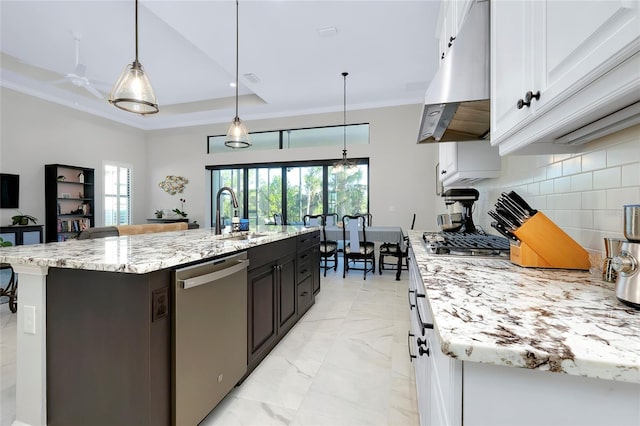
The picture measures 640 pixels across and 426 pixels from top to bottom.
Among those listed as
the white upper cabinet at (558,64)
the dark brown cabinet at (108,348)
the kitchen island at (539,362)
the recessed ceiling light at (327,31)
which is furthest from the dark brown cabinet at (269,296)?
the recessed ceiling light at (327,31)

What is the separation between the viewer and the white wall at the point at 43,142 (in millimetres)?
4913

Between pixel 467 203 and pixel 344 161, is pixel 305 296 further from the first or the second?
pixel 344 161

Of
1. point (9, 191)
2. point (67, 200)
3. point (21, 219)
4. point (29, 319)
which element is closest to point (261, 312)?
point (29, 319)

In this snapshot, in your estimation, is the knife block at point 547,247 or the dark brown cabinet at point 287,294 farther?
the dark brown cabinet at point 287,294

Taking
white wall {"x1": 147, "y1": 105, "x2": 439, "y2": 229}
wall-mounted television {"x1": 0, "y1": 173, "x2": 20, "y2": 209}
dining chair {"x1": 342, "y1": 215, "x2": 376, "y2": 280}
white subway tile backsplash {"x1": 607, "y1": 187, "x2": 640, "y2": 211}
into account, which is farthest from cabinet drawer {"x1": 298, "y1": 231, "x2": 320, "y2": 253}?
wall-mounted television {"x1": 0, "y1": 173, "x2": 20, "y2": 209}

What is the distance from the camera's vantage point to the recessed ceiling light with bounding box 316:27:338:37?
10.9 ft

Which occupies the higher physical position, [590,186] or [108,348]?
[590,186]

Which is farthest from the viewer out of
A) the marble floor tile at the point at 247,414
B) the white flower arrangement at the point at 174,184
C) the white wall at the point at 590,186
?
the white flower arrangement at the point at 174,184

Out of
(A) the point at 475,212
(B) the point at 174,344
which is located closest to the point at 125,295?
(B) the point at 174,344

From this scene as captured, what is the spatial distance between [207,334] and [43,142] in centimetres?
631

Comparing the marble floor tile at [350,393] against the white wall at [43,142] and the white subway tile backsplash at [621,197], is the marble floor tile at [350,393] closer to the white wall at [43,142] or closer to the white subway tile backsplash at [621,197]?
the white subway tile backsplash at [621,197]

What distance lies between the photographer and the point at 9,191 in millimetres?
4863

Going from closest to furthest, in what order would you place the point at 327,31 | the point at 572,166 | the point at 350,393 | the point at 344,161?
the point at 572,166 < the point at 350,393 < the point at 327,31 < the point at 344,161

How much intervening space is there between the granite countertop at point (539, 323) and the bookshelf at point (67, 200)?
6.51 metres
